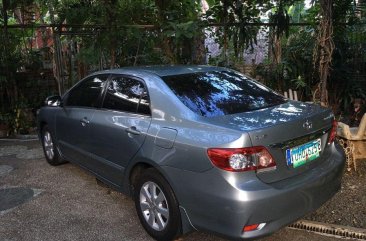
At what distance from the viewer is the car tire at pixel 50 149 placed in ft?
18.9

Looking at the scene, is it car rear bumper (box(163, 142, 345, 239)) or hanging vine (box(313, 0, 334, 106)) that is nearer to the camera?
car rear bumper (box(163, 142, 345, 239))

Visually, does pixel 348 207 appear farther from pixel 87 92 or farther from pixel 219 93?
pixel 87 92

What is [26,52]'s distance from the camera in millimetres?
8875

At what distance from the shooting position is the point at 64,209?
4406 millimetres

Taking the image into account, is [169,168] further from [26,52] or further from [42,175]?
[26,52]

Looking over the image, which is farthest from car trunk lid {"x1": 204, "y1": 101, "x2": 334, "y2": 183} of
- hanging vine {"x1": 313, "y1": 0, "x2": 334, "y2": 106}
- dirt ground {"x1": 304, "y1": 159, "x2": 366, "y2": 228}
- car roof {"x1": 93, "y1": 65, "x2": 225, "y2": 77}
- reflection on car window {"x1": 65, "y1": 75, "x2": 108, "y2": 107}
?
hanging vine {"x1": 313, "y1": 0, "x2": 334, "y2": 106}

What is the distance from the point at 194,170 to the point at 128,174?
103 cm

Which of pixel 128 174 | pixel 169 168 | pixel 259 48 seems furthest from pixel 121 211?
pixel 259 48

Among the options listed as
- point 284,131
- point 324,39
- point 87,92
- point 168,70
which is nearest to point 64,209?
point 87,92

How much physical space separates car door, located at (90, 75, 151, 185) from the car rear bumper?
25.2 inches

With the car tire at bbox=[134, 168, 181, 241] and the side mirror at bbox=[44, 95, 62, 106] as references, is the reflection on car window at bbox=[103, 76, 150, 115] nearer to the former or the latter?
the car tire at bbox=[134, 168, 181, 241]

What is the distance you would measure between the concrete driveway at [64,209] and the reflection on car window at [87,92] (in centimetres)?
107

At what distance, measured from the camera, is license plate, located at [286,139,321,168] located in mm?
3123

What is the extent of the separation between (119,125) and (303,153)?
1757 millimetres
